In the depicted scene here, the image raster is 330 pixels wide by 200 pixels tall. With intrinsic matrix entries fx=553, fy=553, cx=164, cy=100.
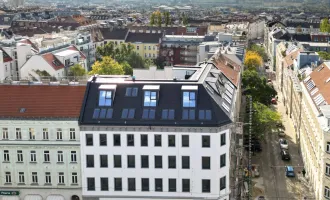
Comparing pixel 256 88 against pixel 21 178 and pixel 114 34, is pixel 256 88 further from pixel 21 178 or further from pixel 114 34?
pixel 114 34

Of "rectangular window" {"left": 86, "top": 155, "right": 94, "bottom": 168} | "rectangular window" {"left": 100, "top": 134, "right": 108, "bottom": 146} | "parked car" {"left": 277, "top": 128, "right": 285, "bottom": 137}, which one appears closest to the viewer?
"rectangular window" {"left": 100, "top": 134, "right": 108, "bottom": 146}

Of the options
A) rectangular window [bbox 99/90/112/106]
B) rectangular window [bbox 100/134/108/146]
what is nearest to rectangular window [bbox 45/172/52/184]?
rectangular window [bbox 100/134/108/146]

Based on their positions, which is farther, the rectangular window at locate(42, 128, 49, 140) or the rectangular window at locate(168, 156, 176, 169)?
the rectangular window at locate(42, 128, 49, 140)

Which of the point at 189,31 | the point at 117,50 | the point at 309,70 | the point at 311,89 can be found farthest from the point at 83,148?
the point at 189,31

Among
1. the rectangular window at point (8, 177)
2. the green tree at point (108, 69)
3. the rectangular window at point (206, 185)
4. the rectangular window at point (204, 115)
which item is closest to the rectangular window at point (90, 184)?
the rectangular window at point (8, 177)

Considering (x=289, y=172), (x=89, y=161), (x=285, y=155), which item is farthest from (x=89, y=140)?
(x=285, y=155)

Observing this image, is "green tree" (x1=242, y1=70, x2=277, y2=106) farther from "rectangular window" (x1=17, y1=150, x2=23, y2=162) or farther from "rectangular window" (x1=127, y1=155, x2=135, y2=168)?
"rectangular window" (x1=17, y1=150, x2=23, y2=162)

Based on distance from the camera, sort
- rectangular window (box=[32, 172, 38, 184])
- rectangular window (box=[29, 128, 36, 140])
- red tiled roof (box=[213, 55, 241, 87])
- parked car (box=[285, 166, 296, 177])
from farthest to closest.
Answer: red tiled roof (box=[213, 55, 241, 87]) → parked car (box=[285, 166, 296, 177]) → rectangular window (box=[32, 172, 38, 184]) → rectangular window (box=[29, 128, 36, 140])

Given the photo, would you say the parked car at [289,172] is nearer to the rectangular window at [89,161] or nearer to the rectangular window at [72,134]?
the rectangular window at [89,161]
